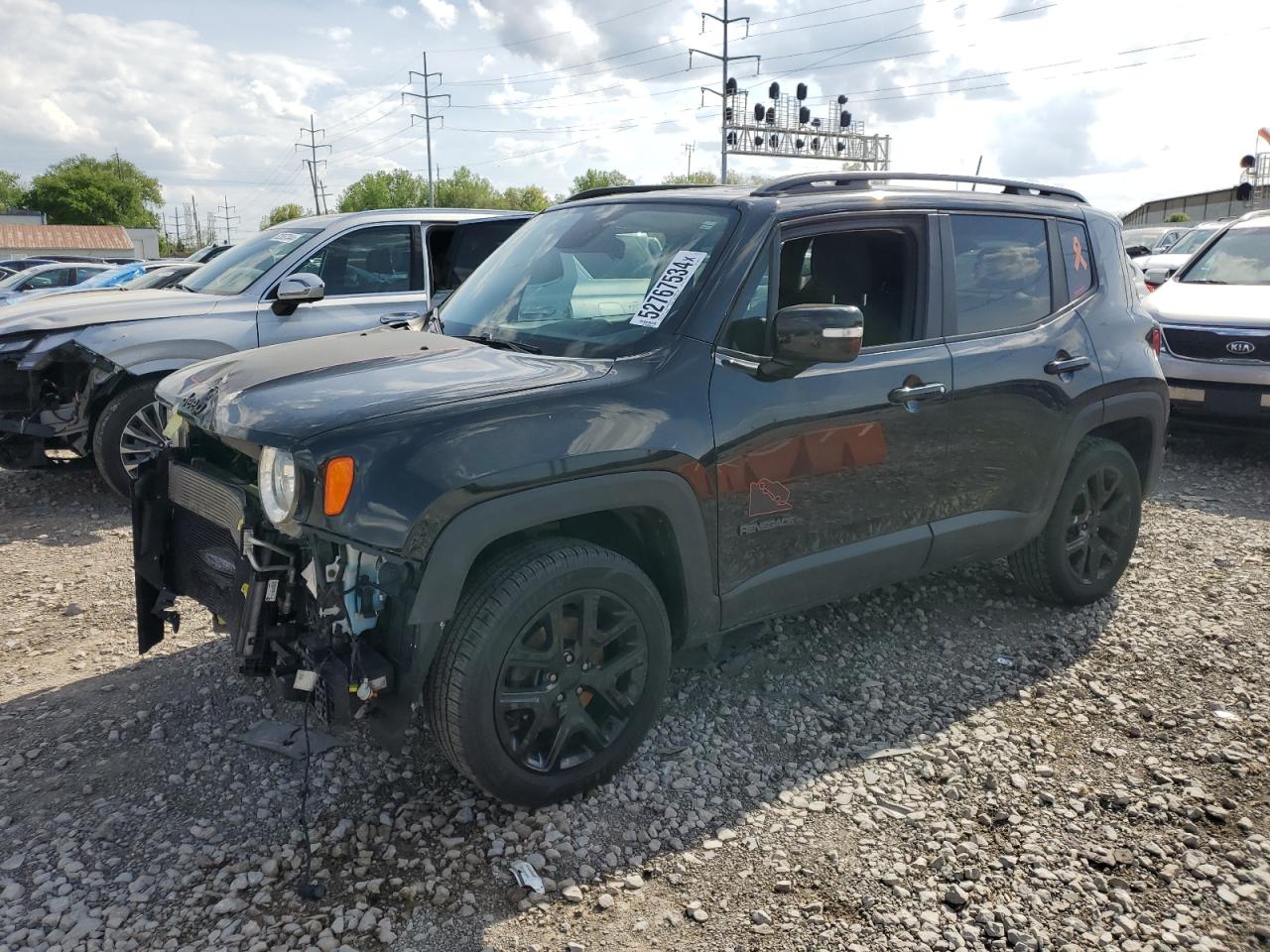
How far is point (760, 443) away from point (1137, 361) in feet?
7.95

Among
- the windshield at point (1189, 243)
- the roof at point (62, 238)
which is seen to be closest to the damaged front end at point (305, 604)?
the windshield at point (1189, 243)

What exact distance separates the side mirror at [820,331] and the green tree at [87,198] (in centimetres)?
11303

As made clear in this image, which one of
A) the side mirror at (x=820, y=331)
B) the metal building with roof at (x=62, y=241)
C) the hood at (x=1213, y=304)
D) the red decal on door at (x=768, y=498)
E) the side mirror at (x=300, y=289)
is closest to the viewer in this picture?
the side mirror at (x=820, y=331)

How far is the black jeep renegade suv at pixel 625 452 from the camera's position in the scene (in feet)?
8.87

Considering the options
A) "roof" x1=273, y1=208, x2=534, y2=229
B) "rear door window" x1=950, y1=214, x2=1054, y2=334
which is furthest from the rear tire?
"roof" x1=273, y1=208, x2=534, y2=229

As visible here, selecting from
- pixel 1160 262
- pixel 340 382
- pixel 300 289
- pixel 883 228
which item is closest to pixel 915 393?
pixel 883 228

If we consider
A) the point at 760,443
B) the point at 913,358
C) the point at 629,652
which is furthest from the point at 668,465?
the point at 913,358

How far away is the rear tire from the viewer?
14.7 feet

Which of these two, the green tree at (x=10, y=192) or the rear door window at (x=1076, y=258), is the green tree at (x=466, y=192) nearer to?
the green tree at (x=10, y=192)

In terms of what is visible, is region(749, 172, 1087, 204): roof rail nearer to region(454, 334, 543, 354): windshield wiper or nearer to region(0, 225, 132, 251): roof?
region(454, 334, 543, 354): windshield wiper

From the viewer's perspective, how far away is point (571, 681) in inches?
118

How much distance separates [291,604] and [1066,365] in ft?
10.8

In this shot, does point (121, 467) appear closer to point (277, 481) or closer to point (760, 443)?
point (277, 481)

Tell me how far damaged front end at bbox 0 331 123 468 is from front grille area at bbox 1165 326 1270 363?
760 centimetres
